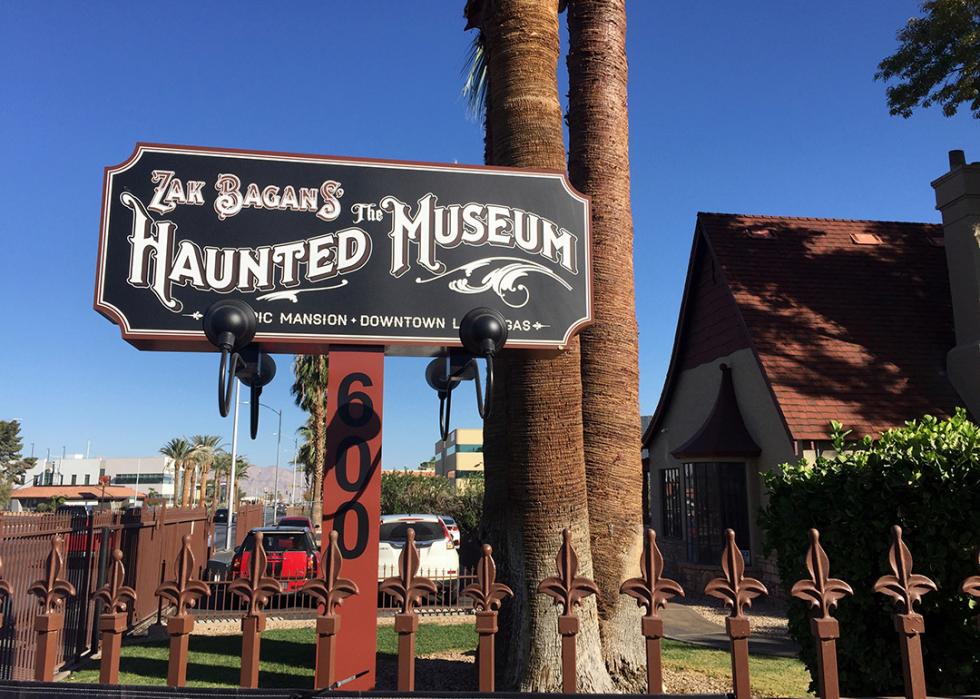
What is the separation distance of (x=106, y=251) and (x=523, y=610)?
4.36 meters

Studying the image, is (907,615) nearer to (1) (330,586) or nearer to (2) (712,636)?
(1) (330,586)

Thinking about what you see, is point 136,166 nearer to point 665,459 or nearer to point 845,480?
point 845,480

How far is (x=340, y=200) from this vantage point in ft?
17.1

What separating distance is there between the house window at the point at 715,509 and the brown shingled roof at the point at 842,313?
2.53 m

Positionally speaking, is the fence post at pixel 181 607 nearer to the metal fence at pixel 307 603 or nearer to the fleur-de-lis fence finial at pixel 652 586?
the fleur-de-lis fence finial at pixel 652 586

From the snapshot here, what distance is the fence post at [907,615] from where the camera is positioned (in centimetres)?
281

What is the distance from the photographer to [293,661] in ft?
29.2

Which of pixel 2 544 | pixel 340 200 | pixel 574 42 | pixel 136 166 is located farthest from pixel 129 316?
pixel 574 42

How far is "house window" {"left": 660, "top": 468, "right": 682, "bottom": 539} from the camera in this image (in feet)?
59.5

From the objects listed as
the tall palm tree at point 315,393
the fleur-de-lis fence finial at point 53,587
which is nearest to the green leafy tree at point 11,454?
the tall palm tree at point 315,393

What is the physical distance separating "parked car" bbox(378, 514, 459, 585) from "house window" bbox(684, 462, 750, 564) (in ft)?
18.3

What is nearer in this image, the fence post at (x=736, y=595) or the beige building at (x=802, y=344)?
the fence post at (x=736, y=595)

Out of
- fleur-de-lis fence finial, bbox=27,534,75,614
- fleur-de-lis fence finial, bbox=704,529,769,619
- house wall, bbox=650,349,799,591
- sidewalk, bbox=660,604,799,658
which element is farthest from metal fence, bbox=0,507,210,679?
house wall, bbox=650,349,799,591

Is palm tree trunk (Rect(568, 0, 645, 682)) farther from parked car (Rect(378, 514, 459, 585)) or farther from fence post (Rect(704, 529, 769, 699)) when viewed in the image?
parked car (Rect(378, 514, 459, 585))
